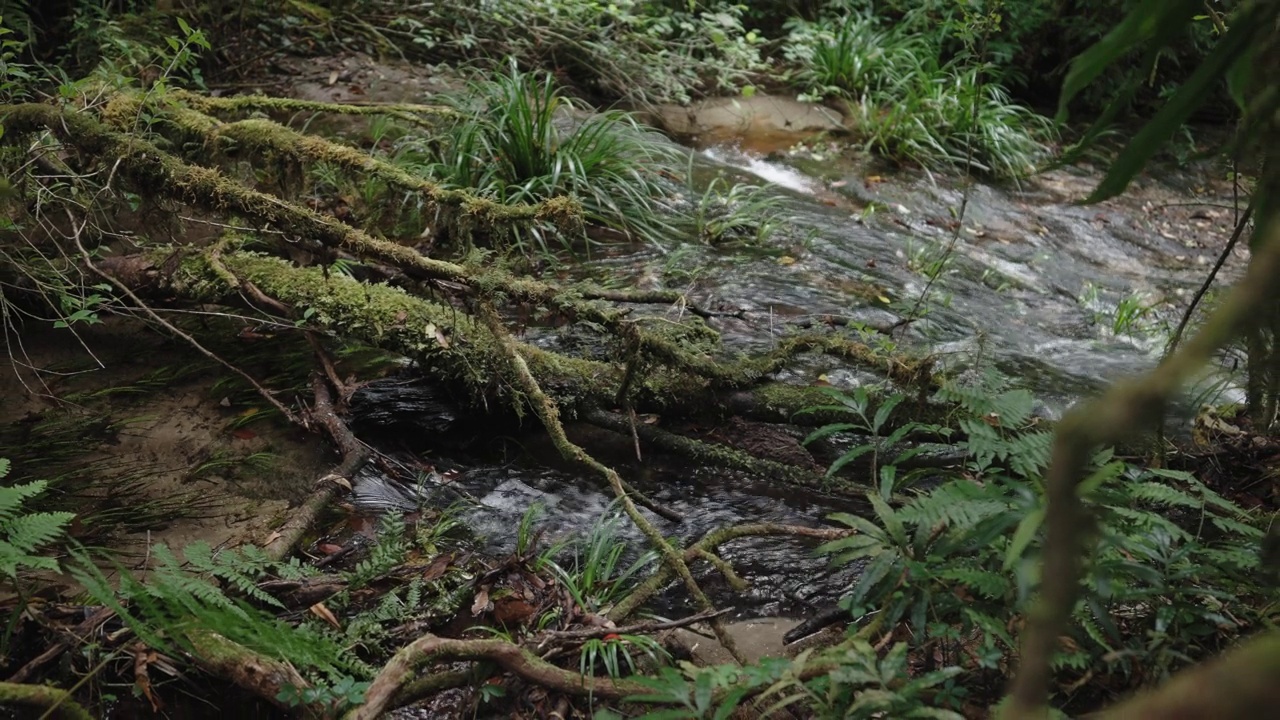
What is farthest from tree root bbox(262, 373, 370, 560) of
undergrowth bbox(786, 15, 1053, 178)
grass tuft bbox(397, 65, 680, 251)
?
undergrowth bbox(786, 15, 1053, 178)

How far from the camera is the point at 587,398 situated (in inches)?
121

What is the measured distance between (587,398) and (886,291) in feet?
7.23

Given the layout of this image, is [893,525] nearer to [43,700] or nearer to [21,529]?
[43,700]

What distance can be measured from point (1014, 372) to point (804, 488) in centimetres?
154

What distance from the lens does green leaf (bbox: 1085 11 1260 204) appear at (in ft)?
3.75

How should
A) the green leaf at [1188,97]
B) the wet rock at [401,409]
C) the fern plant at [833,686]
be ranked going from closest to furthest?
the green leaf at [1188,97] → the fern plant at [833,686] → the wet rock at [401,409]

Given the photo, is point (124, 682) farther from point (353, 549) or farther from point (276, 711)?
point (353, 549)

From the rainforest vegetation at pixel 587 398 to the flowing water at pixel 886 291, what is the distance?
0.03m

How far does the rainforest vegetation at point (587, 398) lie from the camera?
1604mm

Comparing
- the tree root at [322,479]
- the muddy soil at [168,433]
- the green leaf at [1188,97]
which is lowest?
the muddy soil at [168,433]

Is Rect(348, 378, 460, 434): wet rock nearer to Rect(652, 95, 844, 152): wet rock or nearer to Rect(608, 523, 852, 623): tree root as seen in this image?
Rect(608, 523, 852, 623): tree root

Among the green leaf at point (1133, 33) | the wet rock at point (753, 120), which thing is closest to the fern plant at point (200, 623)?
the green leaf at point (1133, 33)

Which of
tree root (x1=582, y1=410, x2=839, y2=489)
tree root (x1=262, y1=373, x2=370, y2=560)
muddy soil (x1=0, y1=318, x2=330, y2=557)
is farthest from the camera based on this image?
tree root (x1=582, y1=410, x2=839, y2=489)

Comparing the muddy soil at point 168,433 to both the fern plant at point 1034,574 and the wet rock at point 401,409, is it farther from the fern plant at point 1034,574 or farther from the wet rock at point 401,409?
the fern plant at point 1034,574
